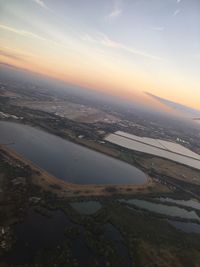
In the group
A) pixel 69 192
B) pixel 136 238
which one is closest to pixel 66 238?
pixel 136 238

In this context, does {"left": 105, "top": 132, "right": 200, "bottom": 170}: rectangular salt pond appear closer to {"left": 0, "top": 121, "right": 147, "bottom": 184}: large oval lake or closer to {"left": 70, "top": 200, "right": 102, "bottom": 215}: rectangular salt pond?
{"left": 0, "top": 121, "right": 147, "bottom": 184}: large oval lake

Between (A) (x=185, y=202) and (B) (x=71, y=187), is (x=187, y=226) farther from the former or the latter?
(B) (x=71, y=187)

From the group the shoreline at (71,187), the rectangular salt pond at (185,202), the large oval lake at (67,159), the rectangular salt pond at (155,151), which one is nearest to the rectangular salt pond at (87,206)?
the shoreline at (71,187)

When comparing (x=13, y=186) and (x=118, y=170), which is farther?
(x=118, y=170)

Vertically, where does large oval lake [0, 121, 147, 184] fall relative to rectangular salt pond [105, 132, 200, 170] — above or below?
below

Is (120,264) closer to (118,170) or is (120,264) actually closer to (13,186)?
(13,186)

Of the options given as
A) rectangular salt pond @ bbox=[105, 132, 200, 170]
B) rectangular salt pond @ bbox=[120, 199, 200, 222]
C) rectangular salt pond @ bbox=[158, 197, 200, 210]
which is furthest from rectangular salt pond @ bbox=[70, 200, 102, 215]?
rectangular salt pond @ bbox=[105, 132, 200, 170]

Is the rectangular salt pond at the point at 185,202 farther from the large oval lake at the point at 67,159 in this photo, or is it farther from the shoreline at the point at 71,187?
the large oval lake at the point at 67,159

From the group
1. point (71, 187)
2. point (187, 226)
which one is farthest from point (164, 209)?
point (71, 187)

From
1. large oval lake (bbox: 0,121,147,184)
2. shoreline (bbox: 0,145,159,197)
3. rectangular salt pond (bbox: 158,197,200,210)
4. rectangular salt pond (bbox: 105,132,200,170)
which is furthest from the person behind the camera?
rectangular salt pond (bbox: 105,132,200,170)
